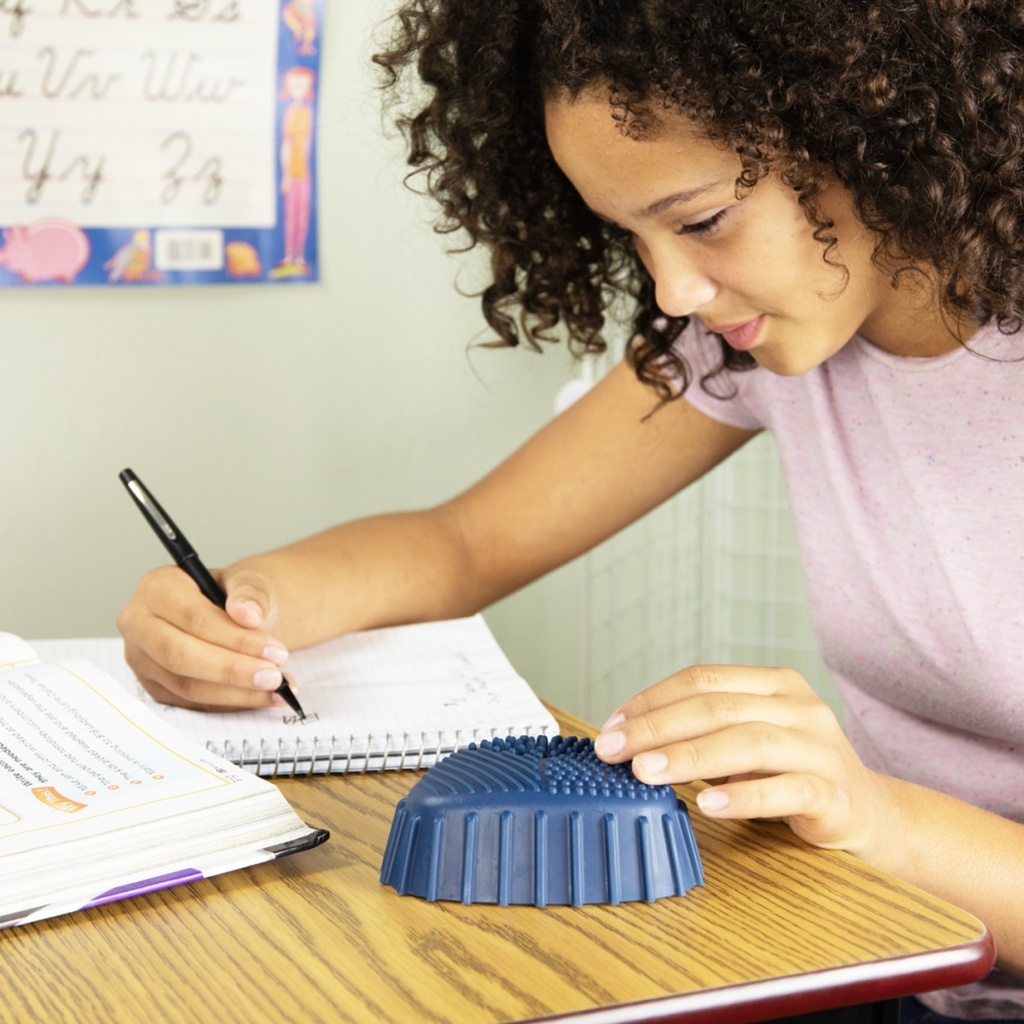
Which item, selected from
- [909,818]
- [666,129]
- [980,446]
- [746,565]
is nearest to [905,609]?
[980,446]

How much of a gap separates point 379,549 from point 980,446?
48cm

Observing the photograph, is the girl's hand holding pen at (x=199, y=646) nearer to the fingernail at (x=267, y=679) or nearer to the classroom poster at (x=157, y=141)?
the fingernail at (x=267, y=679)

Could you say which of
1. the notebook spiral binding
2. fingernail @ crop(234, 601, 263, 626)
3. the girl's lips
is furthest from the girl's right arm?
the girl's lips

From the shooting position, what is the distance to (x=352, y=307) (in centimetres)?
141

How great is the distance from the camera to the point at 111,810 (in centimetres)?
64

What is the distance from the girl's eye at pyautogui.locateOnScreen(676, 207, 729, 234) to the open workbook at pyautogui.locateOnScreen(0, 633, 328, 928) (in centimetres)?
42

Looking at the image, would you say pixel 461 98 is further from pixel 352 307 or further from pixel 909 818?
pixel 909 818

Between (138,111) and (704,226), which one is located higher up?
(138,111)

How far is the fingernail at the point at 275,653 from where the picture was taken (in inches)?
34.2

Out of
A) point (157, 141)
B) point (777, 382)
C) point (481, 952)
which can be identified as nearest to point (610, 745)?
point (481, 952)

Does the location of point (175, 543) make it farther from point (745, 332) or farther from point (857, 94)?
point (857, 94)

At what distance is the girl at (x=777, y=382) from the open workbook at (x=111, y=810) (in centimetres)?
14

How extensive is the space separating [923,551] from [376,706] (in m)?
0.43

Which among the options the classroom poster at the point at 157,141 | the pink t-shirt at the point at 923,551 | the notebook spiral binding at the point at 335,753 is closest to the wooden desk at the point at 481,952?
Answer: the notebook spiral binding at the point at 335,753
